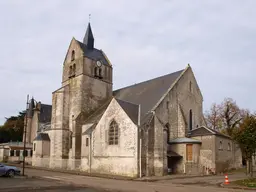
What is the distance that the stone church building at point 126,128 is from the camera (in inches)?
1081

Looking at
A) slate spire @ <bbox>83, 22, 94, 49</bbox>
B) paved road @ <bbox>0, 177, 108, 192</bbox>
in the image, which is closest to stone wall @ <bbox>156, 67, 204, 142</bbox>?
paved road @ <bbox>0, 177, 108, 192</bbox>

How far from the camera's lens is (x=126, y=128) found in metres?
27.8

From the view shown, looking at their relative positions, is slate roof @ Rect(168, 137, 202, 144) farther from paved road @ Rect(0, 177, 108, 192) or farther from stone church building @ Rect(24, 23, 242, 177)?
paved road @ Rect(0, 177, 108, 192)

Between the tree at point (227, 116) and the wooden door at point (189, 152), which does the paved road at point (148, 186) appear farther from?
the tree at point (227, 116)

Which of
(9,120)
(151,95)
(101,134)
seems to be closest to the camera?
(101,134)

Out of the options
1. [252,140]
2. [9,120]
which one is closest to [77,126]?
[252,140]

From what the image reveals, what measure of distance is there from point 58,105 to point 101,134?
35.8 ft

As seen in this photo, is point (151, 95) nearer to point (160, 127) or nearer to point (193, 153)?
point (160, 127)

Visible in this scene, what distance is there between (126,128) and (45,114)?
3188 cm

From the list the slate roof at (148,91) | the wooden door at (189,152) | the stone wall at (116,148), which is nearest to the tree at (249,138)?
the wooden door at (189,152)

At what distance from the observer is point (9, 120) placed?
7388 centimetres

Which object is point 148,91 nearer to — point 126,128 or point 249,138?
point 126,128

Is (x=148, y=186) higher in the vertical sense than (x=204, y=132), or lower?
lower

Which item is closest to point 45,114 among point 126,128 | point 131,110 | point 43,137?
point 43,137
